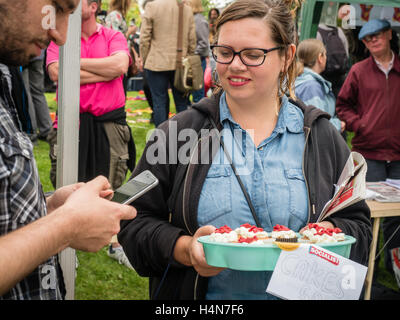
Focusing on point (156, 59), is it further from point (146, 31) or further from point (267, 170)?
point (267, 170)

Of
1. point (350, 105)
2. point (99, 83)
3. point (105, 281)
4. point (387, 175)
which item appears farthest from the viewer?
point (350, 105)

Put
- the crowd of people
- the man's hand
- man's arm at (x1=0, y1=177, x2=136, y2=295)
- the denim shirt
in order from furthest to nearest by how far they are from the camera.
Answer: the denim shirt → the man's hand → the crowd of people → man's arm at (x1=0, y1=177, x2=136, y2=295)

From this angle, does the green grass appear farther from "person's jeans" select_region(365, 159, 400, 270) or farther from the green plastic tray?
Result: the green plastic tray

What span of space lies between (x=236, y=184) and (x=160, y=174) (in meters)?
0.28

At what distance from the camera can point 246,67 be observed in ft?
5.46

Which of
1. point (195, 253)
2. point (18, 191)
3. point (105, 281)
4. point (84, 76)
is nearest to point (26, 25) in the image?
point (18, 191)

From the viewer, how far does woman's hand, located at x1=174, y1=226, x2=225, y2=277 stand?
1418 mm

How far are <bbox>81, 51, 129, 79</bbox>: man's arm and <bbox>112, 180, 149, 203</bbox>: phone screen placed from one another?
6.67ft

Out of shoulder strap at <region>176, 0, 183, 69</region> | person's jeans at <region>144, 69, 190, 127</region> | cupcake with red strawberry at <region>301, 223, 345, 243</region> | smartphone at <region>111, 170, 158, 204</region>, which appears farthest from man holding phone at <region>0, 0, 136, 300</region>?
person's jeans at <region>144, 69, 190, 127</region>

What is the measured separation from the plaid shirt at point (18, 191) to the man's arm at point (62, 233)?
0.07 meters

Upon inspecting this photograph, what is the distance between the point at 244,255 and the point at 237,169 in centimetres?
42

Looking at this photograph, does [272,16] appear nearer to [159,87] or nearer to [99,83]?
[99,83]

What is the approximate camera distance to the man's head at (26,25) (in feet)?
3.41
